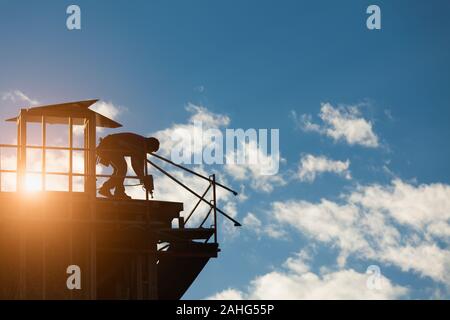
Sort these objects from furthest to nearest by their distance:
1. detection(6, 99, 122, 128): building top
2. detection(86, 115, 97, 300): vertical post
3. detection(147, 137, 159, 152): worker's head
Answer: detection(147, 137, 159, 152): worker's head < detection(6, 99, 122, 128): building top < detection(86, 115, 97, 300): vertical post

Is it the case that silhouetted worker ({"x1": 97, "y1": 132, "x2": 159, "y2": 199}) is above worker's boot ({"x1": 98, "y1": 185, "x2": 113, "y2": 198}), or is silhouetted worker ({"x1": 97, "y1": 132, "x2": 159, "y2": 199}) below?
above

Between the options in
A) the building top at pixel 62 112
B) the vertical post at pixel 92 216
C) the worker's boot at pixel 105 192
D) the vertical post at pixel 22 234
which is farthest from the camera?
the building top at pixel 62 112

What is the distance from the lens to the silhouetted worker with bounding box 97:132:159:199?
2886 centimetres

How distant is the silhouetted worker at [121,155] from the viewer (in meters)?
28.9

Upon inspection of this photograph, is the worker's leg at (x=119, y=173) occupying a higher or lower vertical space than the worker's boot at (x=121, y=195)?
higher

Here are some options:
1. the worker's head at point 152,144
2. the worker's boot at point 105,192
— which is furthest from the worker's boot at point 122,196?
the worker's head at point 152,144

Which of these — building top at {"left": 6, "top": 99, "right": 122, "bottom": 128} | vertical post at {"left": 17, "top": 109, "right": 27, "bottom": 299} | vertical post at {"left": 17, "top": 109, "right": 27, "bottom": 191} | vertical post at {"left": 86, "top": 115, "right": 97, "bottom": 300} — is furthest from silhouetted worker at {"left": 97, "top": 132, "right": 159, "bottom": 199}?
vertical post at {"left": 17, "top": 109, "right": 27, "bottom": 299}

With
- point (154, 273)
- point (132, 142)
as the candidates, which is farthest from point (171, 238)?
point (132, 142)

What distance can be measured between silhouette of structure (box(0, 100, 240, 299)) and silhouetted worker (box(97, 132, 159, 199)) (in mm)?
327

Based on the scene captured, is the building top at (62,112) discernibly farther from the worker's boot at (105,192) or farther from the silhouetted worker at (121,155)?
the worker's boot at (105,192)

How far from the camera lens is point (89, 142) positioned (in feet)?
95.5

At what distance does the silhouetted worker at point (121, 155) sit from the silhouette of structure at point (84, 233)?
0.33m

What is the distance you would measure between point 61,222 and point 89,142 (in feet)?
8.53

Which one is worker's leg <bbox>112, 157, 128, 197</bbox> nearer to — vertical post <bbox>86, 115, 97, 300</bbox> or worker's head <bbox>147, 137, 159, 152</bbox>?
vertical post <bbox>86, 115, 97, 300</bbox>
